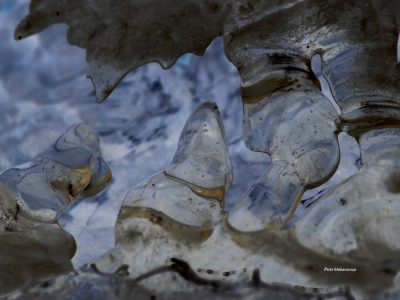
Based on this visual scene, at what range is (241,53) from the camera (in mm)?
1316

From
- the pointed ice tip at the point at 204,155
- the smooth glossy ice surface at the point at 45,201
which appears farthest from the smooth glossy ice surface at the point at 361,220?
the smooth glossy ice surface at the point at 45,201

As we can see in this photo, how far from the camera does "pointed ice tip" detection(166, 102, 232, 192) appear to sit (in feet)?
3.44

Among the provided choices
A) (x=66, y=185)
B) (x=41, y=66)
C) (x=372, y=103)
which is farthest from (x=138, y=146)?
(x=372, y=103)

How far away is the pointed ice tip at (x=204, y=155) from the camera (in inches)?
41.3

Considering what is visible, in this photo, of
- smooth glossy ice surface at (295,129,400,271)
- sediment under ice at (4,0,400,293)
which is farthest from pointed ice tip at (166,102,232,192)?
smooth glossy ice surface at (295,129,400,271)

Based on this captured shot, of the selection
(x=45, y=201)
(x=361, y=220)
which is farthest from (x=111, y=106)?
(x=361, y=220)

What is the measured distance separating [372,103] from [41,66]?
677 millimetres

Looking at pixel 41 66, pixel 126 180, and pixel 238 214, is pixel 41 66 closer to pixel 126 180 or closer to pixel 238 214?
pixel 126 180

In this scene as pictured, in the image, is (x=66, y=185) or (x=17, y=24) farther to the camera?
(x=17, y=24)

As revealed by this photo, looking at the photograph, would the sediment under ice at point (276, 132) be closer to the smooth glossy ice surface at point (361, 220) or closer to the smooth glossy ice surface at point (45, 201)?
the smooth glossy ice surface at point (361, 220)
